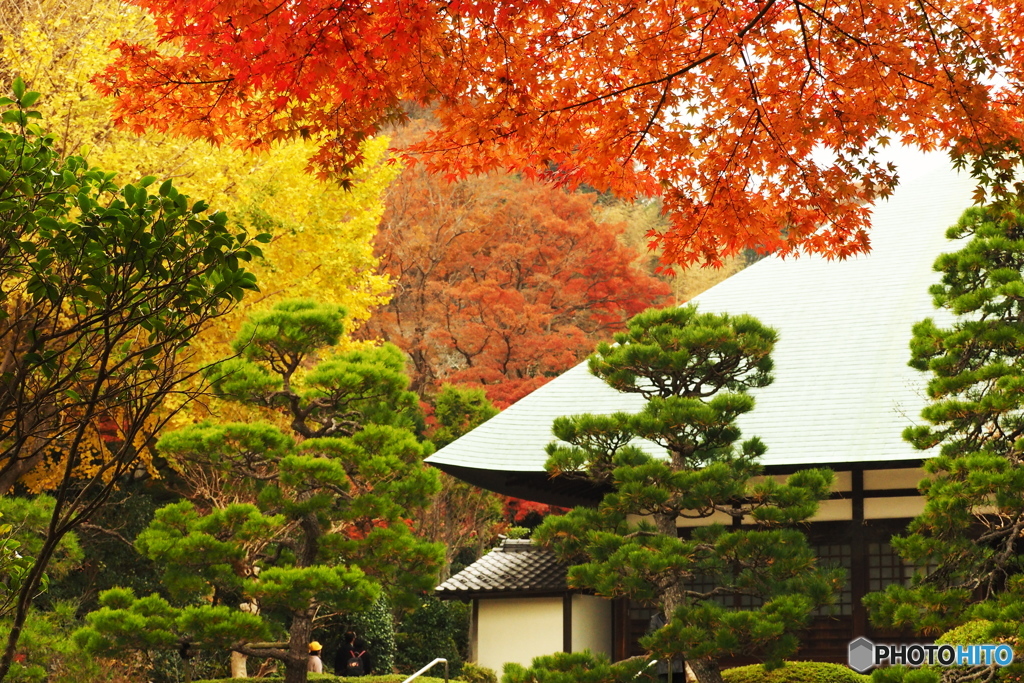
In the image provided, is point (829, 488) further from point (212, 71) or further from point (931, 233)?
point (212, 71)

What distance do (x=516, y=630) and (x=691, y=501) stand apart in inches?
142

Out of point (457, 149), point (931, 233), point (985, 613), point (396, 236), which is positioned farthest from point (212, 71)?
point (396, 236)

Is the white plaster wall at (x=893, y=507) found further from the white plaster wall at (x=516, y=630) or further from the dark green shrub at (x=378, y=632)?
the dark green shrub at (x=378, y=632)

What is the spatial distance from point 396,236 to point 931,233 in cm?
1203

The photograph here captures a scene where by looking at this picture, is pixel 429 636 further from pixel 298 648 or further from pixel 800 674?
pixel 800 674

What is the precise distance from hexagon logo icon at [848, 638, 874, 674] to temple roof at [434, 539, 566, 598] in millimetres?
2980

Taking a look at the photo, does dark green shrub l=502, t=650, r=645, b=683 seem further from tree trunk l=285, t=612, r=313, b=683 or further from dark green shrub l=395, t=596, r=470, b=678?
dark green shrub l=395, t=596, r=470, b=678

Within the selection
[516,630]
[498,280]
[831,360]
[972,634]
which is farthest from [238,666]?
[498,280]

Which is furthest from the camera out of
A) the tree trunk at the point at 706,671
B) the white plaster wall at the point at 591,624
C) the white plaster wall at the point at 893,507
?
the white plaster wall at the point at 591,624

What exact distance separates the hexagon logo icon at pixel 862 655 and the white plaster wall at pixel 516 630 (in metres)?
3.00

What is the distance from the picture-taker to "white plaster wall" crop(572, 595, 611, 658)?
11.0m

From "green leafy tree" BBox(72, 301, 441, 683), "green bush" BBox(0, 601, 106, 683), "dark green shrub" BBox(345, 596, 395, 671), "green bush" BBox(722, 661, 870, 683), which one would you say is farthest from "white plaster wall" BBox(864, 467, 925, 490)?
"green bush" BBox(0, 601, 106, 683)

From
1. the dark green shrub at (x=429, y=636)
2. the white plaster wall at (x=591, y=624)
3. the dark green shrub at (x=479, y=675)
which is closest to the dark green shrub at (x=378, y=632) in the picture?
the dark green shrub at (x=429, y=636)

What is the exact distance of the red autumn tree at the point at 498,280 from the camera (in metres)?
20.0
